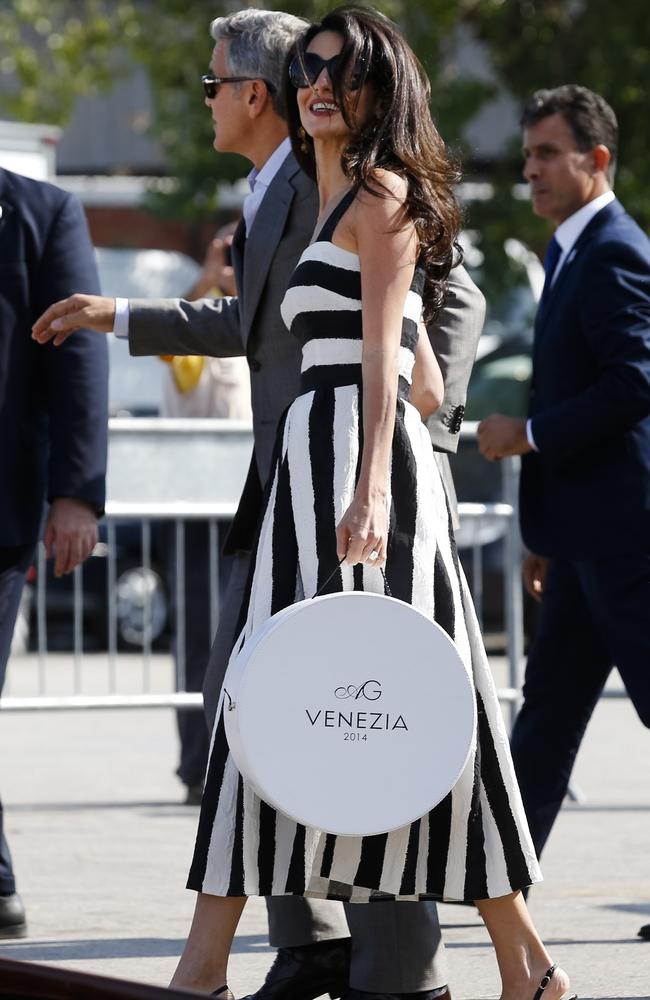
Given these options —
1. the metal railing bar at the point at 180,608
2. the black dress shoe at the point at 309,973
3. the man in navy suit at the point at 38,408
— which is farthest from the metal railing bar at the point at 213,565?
the black dress shoe at the point at 309,973

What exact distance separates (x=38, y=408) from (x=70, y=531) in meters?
0.33

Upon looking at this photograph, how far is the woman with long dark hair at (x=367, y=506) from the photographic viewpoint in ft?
11.9

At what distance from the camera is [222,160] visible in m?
17.3

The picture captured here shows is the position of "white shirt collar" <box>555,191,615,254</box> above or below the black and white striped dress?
above

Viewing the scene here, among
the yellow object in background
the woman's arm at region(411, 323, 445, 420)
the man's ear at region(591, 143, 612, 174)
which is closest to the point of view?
the woman's arm at region(411, 323, 445, 420)

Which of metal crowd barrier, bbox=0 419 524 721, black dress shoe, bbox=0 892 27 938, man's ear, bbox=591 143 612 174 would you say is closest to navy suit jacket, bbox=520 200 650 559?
man's ear, bbox=591 143 612 174

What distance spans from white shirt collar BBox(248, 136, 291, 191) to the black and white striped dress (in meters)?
0.62

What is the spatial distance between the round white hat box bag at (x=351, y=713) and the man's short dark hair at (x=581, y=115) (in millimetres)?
2114

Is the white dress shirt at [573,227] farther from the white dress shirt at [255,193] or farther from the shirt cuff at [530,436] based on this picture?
the white dress shirt at [255,193]

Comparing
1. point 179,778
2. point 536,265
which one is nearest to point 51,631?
point 179,778

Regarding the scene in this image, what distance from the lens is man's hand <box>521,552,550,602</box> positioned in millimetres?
5227

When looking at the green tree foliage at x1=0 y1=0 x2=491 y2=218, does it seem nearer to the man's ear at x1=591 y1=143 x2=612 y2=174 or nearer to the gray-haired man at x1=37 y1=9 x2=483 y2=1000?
the man's ear at x1=591 y1=143 x2=612 y2=174

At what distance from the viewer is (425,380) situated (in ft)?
12.9

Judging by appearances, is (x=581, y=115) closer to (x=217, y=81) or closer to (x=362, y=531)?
(x=217, y=81)
